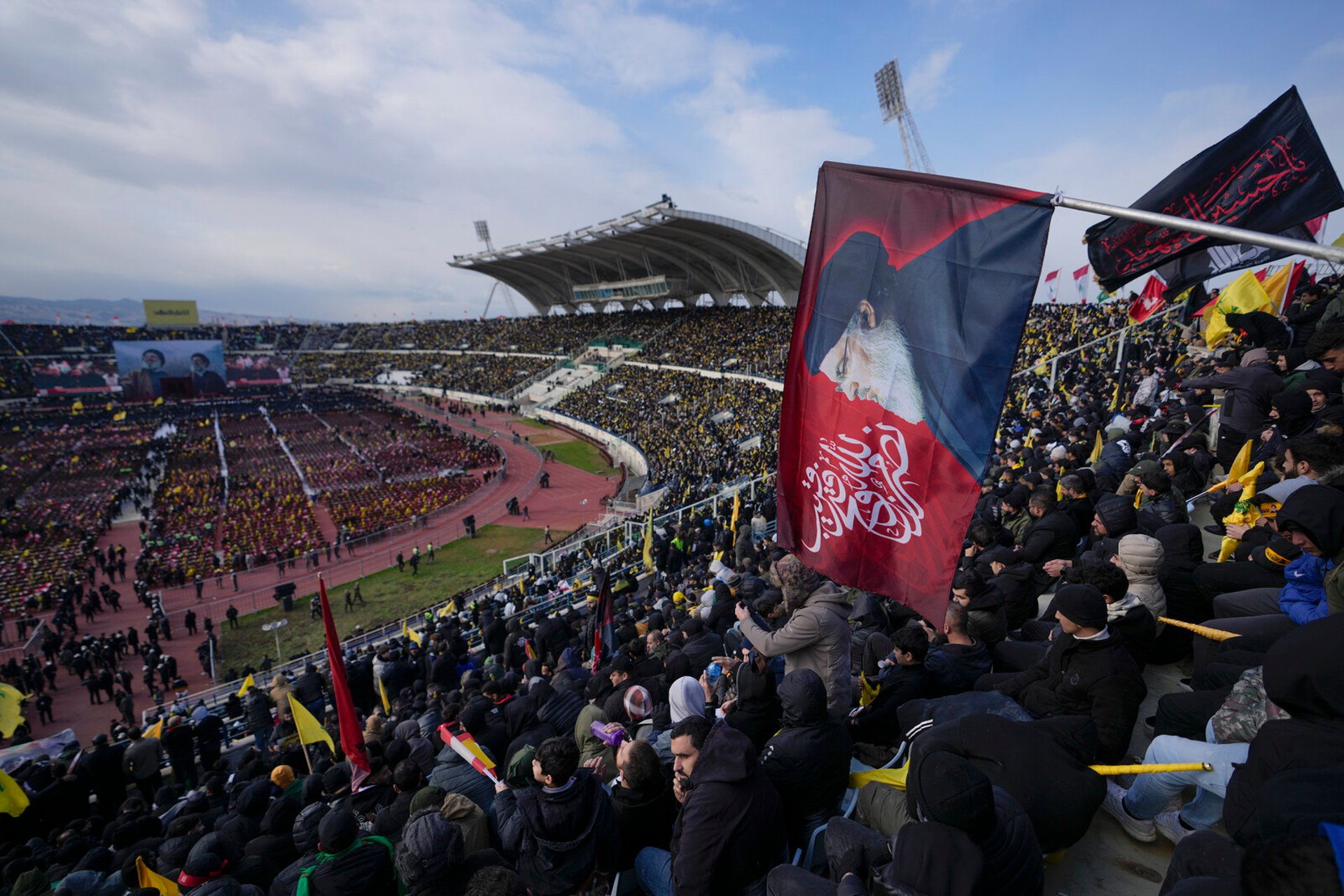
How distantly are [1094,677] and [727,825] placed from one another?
2.22 meters

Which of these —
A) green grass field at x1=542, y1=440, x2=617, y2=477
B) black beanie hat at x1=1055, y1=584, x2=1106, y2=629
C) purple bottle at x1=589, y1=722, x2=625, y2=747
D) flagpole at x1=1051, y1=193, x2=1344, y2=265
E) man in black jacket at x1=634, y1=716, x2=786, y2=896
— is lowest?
green grass field at x1=542, y1=440, x2=617, y2=477

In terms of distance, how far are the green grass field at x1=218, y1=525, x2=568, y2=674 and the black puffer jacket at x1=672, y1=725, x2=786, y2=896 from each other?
58.8 feet

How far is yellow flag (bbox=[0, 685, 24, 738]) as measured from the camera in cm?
777

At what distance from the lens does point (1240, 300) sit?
391 inches

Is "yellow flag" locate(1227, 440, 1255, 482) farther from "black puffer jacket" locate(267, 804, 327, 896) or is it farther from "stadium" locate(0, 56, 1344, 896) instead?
"black puffer jacket" locate(267, 804, 327, 896)

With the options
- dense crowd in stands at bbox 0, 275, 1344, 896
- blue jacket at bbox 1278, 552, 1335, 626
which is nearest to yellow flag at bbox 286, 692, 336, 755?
dense crowd in stands at bbox 0, 275, 1344, 896

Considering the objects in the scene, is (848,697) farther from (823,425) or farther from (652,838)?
(823,425)

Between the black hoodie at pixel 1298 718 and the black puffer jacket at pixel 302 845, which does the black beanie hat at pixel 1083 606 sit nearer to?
the black hoodie at pixel 1298 718

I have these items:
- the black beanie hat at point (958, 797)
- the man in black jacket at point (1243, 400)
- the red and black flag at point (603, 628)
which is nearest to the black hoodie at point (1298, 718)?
the black beanie hat at point (958, 797)

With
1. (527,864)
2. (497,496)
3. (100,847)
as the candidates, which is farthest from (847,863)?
(497,496)

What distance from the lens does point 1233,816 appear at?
2242mm

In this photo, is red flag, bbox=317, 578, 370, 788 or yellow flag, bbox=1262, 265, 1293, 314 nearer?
red flag, bbox=317, 578, 370, 788

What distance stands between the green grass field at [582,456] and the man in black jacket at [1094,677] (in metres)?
32.5

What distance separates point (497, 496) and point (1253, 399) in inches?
1175
